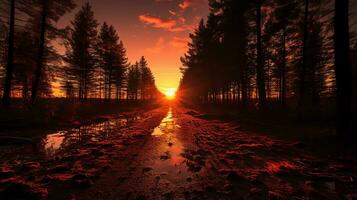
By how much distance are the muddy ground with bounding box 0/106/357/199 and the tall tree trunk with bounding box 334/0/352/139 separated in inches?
84.9

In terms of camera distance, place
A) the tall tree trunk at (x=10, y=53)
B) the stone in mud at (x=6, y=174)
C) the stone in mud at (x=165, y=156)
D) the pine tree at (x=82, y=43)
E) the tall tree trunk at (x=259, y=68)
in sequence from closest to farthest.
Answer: the stone in mud at (x=6, y=174), the stone in mud at (x=165, y=156), the tall tree trunk at (x=10, y=53), the tall tree trunk at (x=259, y=68), the pine tree at (x=82, y=43)

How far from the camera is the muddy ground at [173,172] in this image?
342 cm

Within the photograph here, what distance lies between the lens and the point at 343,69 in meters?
7.36

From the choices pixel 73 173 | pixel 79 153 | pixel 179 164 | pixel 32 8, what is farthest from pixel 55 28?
pixel 179 164

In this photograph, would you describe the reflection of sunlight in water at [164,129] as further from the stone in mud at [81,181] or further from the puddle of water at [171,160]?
the stone in mud at [81,181]

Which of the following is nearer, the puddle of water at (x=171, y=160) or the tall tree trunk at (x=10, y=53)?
the puddle of water at (x=171, y=160)

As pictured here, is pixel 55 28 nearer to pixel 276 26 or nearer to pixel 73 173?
pixel 73 173

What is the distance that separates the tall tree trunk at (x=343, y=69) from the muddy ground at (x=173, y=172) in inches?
84.9

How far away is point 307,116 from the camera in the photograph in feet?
44.4

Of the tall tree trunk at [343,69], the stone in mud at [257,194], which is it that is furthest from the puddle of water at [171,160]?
the tall tree trunk at [343,69]

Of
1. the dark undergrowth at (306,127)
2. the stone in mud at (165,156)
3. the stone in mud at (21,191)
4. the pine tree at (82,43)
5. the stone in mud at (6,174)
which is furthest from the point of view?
the pine tree at (82,43)

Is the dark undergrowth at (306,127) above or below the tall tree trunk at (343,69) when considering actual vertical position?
below

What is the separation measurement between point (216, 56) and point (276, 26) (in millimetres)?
13276

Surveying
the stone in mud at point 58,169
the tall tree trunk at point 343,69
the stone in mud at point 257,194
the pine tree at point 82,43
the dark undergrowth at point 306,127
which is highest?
the pine tree at point 82,43
